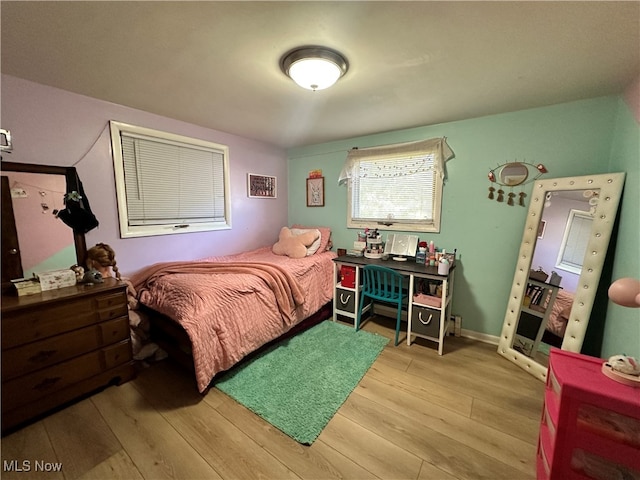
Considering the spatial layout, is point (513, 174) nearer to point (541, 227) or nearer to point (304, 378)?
point (541, 227)

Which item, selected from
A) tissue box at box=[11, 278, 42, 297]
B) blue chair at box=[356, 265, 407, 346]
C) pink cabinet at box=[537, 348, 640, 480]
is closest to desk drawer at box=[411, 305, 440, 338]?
blue chair at box=[356, 265, 407, 346]

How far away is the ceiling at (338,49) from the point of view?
1.12 m

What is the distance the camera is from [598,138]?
198 centimetres

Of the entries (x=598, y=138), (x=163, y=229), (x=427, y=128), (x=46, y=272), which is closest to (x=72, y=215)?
(x=46, y=272)

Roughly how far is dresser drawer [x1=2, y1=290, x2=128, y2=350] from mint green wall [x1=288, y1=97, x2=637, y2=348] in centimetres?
295

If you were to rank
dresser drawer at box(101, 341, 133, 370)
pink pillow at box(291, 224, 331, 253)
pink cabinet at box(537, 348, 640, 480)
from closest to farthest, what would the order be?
pink cabinet at box(537, 348, 640, 480), dresser drawer at box(101, 341, 133, 370), pink pillow at box(291, 224, 331, 253)

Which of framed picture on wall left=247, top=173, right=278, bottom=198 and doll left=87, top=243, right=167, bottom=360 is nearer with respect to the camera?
doll left=87, top=243, right=167, bottom=360

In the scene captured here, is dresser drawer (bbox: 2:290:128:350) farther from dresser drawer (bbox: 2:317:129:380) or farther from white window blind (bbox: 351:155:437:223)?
white window blind (bbox: 351:155:437:223)

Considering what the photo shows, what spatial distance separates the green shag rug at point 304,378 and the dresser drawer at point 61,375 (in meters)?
0.78

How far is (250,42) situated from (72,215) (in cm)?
193

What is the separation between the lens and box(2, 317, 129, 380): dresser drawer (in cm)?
146

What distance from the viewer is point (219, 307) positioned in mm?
1886

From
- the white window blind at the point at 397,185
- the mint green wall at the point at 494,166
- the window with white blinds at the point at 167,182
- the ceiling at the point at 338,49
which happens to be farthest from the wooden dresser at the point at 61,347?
the mint green wall at the point at 494,166

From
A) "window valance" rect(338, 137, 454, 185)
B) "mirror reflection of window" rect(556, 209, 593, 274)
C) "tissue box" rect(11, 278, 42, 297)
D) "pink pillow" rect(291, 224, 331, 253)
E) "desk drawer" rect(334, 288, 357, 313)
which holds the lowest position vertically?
"desk drawer" rect(334, 288, 357, 313)
